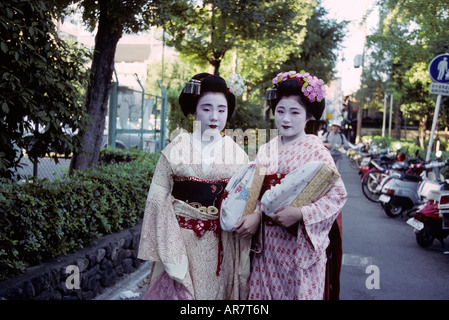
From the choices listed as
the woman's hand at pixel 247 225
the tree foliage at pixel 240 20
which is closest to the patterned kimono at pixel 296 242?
the woman's hand at pixel 247 225

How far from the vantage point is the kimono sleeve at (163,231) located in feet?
8.92

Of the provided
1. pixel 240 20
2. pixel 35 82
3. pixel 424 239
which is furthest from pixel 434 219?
pixel 35 82

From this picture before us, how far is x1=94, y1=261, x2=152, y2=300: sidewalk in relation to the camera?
4.58 m

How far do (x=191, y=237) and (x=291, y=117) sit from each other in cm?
97

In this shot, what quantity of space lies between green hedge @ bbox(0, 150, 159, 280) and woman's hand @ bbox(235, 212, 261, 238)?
5.99 feet

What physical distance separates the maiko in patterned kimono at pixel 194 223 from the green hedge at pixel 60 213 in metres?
1.25

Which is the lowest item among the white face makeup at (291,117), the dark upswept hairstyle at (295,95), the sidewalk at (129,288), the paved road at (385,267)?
the sidewalk at (129,288)

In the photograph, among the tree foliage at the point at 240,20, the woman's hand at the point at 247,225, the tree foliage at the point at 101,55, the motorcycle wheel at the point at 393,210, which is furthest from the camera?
the motorcycle wheel at the point at 393,210

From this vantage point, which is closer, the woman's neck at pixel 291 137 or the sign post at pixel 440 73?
the woman's neck at pixel 291 137

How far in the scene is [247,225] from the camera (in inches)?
102

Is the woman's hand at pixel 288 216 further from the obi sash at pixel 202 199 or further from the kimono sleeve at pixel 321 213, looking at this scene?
the obi sash at pixel 202 199
